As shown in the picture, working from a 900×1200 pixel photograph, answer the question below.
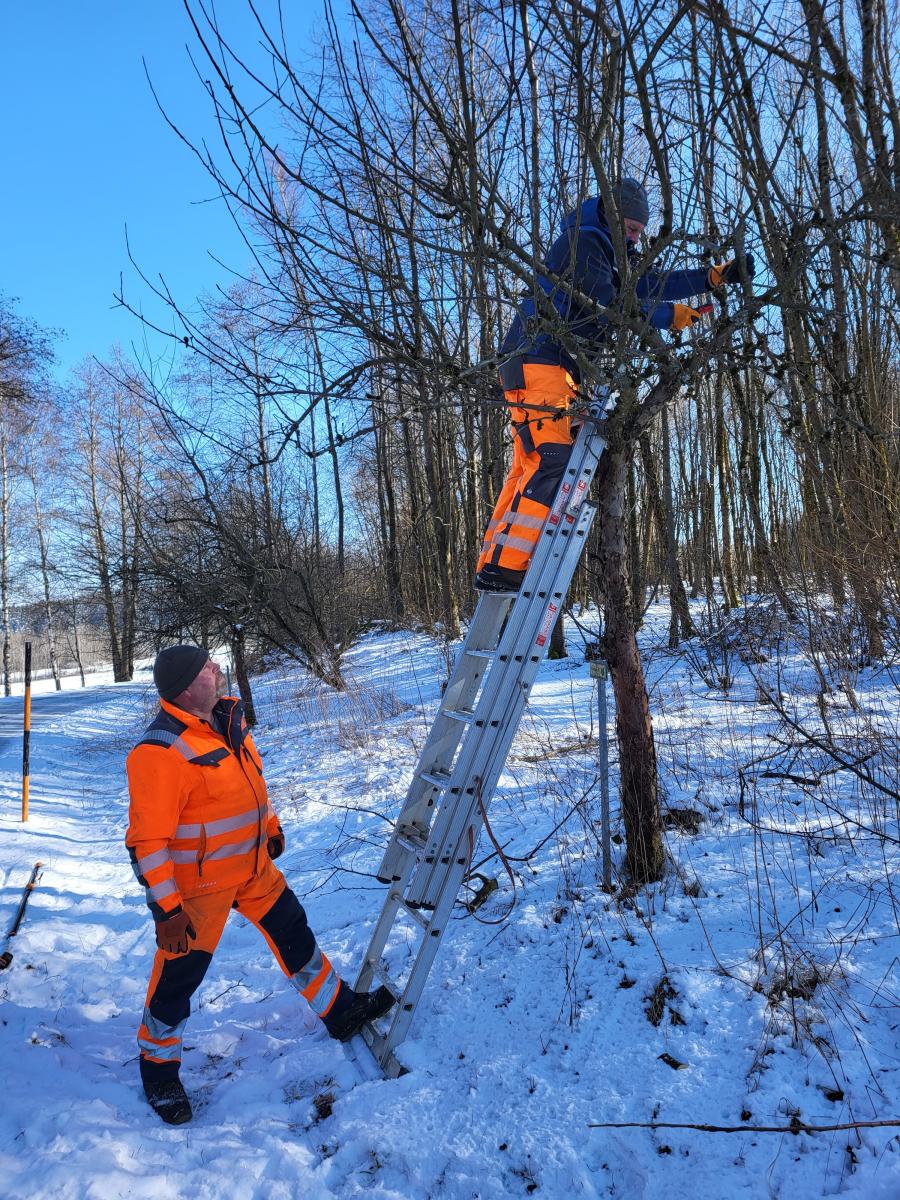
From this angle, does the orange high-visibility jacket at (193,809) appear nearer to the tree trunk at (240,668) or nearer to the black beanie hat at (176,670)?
the black beanie hat at (176,670)

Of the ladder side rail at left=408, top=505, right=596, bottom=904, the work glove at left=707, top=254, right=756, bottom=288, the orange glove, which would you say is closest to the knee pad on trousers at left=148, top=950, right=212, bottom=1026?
the ladder side rail at left=408, top=505, right=596, bottom=904

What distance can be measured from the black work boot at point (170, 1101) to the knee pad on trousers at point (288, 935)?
0.60 metres

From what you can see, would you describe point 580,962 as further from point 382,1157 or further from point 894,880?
point 894,880

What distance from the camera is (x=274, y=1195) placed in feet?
7.82

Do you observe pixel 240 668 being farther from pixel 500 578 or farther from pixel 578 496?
pixel 578 496

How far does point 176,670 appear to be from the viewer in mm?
3059

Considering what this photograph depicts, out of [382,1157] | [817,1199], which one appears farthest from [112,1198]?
[817,1199]

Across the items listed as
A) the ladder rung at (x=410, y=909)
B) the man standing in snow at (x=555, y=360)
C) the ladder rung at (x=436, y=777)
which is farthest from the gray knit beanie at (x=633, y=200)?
the ladder rung at (x=410, y=909)

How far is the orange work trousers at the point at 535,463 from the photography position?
3.03 m

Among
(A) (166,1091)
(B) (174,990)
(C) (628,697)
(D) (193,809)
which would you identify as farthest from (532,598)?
(A) (166,1091)

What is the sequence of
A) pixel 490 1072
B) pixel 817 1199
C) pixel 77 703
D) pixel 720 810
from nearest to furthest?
pixel 817 1199 → pixel 490 1072 → pixel 720 810 → pixel 77 703

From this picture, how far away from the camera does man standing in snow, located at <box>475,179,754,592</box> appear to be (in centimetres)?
276

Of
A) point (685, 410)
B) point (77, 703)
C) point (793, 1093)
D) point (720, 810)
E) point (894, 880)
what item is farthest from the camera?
point (77, 703)

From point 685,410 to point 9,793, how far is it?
1567 cm
